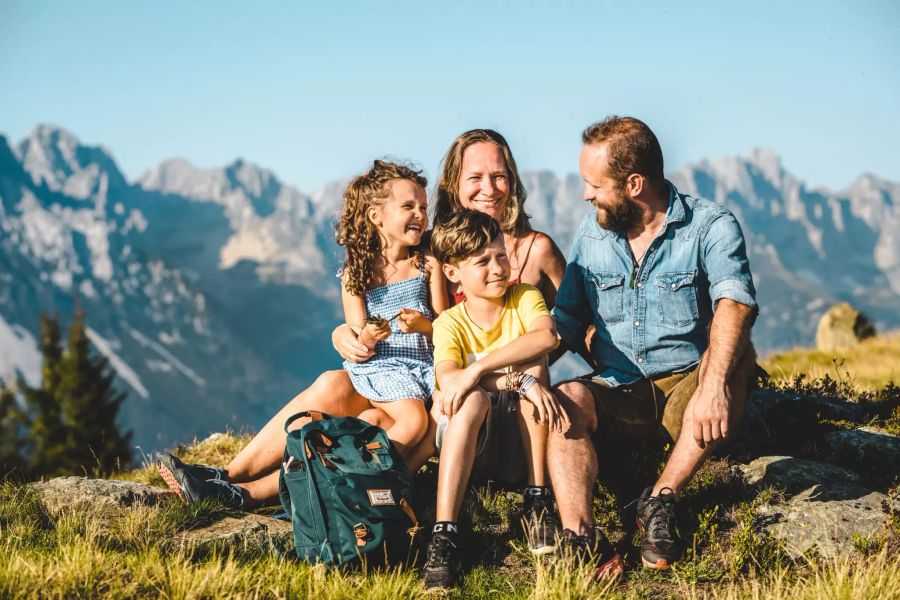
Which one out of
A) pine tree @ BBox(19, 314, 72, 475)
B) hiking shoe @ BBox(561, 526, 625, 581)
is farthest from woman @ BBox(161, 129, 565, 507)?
pine tree @ BBox(19, 314, 72, 475)

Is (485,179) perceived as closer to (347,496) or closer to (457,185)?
(457,185)

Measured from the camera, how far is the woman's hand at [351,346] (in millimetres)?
5906

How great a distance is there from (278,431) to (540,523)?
2.22 m

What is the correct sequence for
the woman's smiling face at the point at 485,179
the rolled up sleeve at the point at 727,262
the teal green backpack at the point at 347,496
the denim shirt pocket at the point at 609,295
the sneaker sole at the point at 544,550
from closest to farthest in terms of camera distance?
1. the sneaker sole at the point at 544,550
2. the teal green backpack at the point at 347,496
3. the rolled up sleeve at the point at 727,262
4. the denim shirt pocket at the point at 609,295
5. the woman's smiling face at the point at 485,179

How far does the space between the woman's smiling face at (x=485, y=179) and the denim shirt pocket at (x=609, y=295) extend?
1.17m

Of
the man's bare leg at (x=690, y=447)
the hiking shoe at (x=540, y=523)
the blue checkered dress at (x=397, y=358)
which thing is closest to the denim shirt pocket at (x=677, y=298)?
the man's bare leg at (x=690, y=447)

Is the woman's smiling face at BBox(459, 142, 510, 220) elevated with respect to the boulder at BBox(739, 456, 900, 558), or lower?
elevated

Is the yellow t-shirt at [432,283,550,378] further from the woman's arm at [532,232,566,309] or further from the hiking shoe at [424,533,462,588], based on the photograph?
the hiking shoe at [424,533,462,588]

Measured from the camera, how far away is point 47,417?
141 ft

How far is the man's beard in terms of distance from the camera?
17.8 feet

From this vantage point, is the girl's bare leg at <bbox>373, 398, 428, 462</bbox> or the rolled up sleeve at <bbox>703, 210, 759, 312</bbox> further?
the girl's bare leg at <bbox>373, 398, 428, 462</bbox>

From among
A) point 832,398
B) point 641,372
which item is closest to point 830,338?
point 832,398

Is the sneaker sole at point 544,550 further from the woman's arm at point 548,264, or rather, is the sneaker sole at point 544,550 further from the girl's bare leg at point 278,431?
the woman's arm at point 548,264

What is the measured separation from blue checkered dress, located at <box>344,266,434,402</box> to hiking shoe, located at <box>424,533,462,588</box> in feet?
4.44
